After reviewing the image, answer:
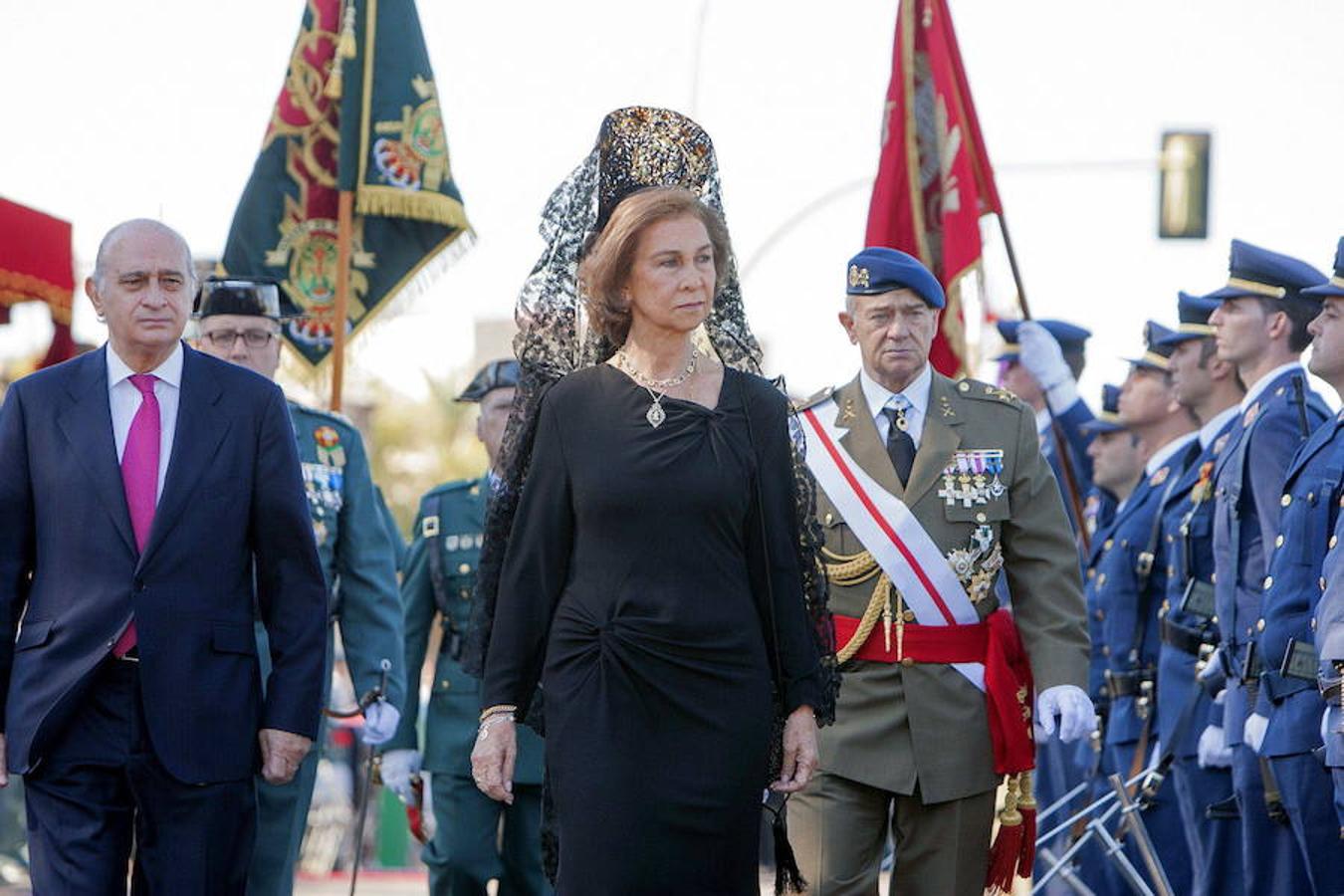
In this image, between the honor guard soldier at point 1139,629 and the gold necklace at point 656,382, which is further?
the honor guard soldier at point 1139,629

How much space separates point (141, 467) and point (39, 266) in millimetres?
3301

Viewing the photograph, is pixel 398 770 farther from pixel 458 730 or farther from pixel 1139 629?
pixel 1139 629

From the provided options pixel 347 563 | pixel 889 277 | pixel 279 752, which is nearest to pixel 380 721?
pixel 347 563

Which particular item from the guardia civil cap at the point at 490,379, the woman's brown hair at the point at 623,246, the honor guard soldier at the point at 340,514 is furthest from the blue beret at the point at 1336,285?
the guardia civil cap at the point at 490,379

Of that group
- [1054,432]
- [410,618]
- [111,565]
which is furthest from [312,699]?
[1054,432]

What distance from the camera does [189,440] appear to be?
20.2ft

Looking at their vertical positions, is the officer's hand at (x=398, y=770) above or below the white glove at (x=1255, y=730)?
below

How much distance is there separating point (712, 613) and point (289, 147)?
491cm

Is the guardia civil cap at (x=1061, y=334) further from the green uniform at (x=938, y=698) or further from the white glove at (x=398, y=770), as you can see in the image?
the green uniform at (x=938, y=698)

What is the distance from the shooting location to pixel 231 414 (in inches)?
246

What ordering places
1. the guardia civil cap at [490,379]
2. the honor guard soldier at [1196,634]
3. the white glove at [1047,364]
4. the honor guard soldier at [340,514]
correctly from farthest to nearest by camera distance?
1. the white glove at [1047,364]
2. the guardia civil cap at [490,379]
3. the honor guard soldier at [1196,634]
4. the honor guard soldier at [340,514]

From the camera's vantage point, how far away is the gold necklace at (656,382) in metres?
5.46

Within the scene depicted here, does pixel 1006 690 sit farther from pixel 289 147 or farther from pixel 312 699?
pixel 289 147

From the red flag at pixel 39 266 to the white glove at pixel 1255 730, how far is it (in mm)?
4704
